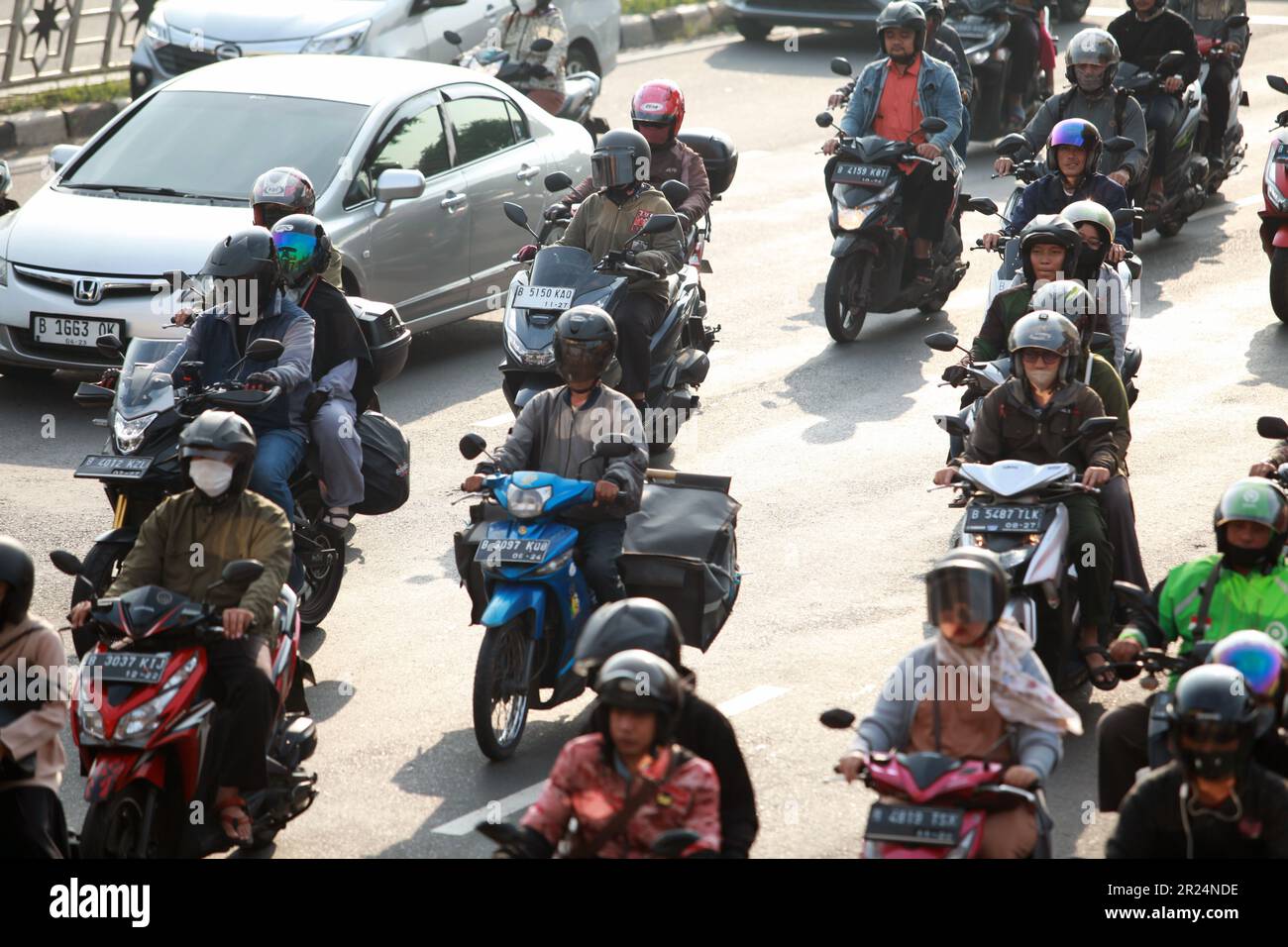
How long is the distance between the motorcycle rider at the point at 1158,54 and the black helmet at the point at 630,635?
35.7ft

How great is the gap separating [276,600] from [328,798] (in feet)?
3.00

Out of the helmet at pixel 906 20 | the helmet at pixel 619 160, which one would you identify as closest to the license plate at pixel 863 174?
the helmet at pixel 906 20

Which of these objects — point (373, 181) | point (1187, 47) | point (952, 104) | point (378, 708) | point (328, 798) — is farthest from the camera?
point (1187, 47)

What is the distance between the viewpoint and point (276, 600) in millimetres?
7207

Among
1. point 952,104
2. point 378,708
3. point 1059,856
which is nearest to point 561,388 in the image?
point 378,708

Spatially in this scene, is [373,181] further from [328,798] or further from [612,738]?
[612,738]

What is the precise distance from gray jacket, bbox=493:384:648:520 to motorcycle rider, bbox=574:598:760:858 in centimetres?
218

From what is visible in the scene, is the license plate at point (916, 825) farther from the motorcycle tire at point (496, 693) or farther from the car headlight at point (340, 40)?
the car headlight at point (340, 40)

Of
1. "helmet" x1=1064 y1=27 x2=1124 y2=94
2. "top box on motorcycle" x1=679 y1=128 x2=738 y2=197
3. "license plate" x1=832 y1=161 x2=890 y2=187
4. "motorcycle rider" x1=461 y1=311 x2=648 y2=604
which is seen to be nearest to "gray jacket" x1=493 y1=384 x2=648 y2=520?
"motorcycle rider" x1=461 y1=311 x2=648 y2=604

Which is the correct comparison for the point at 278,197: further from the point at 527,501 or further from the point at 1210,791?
the point at 1210,791

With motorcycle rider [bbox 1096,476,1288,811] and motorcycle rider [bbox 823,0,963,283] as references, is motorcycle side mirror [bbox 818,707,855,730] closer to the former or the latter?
motorcycle rider [bbox 1096,476,1288,811]

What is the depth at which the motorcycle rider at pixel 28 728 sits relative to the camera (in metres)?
6.16

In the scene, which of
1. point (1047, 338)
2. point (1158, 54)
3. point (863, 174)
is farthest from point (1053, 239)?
point (1158, 54)

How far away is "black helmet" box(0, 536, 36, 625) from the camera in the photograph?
627 centimetres
